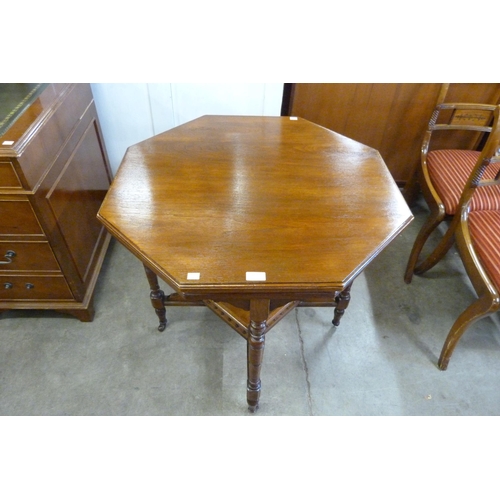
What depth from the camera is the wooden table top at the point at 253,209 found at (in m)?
0.86

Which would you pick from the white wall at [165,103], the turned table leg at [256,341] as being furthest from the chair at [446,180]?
the turned table leg at [256,341]

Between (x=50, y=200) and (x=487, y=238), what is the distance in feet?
5.36

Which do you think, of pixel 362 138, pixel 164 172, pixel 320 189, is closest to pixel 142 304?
pixel 164 172

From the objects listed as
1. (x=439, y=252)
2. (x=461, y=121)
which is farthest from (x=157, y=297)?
(x=461, y=121)

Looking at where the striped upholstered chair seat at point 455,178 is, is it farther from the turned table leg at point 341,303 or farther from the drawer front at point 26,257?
the drawer front at point 26,257

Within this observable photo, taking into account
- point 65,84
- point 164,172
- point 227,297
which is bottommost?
point 227,297

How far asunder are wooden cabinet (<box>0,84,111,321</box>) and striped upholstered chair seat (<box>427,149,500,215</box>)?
165 centimetres

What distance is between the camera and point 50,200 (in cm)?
123

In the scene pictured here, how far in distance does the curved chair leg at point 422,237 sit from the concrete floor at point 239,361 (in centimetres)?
11

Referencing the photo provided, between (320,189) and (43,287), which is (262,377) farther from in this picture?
(43,287)

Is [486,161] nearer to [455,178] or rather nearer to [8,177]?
[455,178]

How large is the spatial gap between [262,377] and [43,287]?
996mm

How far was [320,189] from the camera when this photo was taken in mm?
1128

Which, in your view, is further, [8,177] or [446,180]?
[446,180]
